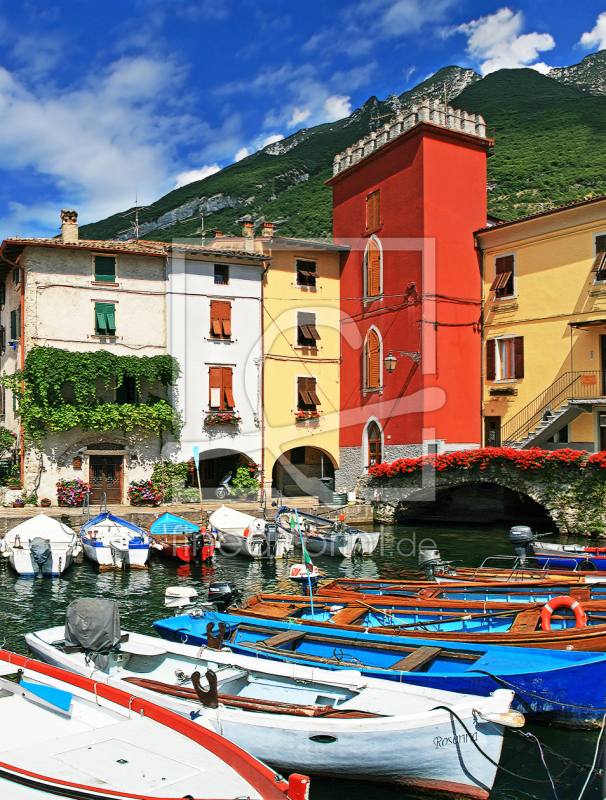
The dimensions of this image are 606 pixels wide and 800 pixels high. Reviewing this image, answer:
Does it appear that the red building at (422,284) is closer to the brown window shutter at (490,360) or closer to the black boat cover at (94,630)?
the brown window shutter at (490,360)

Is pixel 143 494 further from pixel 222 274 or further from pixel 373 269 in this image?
pixel 373 269

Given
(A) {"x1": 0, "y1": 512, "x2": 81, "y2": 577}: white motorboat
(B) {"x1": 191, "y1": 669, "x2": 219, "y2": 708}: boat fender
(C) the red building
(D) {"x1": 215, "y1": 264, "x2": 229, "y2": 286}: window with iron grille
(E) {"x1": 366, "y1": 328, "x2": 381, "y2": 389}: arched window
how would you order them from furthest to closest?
(D) {"x1": 215, "y1": 264, "x2": 229, "y2": 286}: window with iron grille < (E) {"x1": 366, "y1": 328, "x2": 381, "y2": 389}: arched window < (C) the red building < (A) {"x1": 0, "y1": 512, "x2": 81, "y2": 577}: white motorboat < (B) {"x1": 191, "y1": 669, "x2": 219, "y2": 708}: boat fender

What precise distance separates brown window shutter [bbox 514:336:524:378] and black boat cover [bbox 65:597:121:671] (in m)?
21.7

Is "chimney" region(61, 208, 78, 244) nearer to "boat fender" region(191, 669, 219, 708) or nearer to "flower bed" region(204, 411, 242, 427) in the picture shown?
"flower bed" region(204, 411, 242, 427)

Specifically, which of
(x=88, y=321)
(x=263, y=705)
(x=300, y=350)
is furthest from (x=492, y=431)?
(x=263, y=705)

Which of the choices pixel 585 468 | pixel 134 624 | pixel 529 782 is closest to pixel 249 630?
pixel 134 624

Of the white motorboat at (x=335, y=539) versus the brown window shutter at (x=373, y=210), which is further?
the brown window shutter at (x=373, y=210)

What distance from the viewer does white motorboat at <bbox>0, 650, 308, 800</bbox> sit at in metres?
5.46

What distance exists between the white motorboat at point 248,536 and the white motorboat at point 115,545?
8.74 feet

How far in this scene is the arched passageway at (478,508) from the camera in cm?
2866

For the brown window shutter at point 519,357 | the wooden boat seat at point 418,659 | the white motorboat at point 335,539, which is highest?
the brown window shutter at point 519,357

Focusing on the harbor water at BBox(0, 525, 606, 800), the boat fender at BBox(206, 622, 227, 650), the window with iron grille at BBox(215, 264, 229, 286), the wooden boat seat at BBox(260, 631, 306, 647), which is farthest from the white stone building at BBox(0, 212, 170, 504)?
the wooden boat seat at BBox(260, 631, 306, 647)

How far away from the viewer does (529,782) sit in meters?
7.77

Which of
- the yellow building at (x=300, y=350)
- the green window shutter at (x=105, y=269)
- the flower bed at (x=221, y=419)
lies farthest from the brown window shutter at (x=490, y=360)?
the green window shutter at (x=105, y=269)
